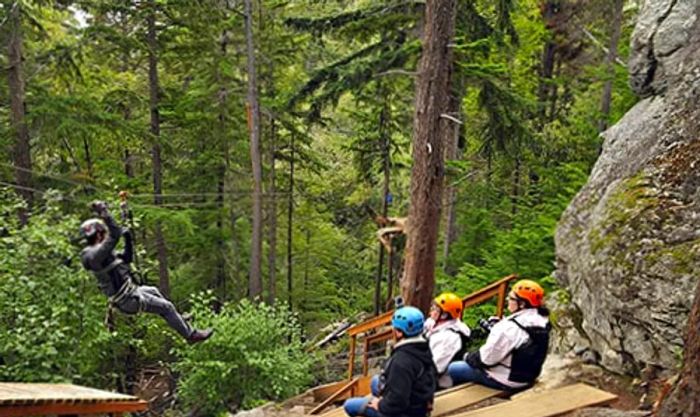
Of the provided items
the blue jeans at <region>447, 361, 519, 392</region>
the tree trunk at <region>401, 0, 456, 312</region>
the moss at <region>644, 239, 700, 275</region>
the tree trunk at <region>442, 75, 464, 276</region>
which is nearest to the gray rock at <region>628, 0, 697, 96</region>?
the tree trunk at <region>401, 0, 456, 312</region>

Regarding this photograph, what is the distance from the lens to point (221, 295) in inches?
829

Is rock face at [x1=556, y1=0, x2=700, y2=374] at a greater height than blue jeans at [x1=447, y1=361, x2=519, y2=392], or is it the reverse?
rock face at [x1=556, y1=0, x2=700, y2=374]

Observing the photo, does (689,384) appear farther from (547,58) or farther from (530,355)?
(547,58)

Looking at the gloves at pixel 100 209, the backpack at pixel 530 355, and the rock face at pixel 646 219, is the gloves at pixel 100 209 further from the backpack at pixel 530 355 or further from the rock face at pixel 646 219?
the rock face at pixel 646 219

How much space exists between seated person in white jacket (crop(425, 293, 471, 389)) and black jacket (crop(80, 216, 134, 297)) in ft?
11.9

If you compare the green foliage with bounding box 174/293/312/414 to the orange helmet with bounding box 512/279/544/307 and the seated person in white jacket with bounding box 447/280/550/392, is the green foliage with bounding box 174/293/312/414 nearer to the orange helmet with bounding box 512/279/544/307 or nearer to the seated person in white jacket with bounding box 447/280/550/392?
the seated person in white jacket with bounding box 447/280/550/392

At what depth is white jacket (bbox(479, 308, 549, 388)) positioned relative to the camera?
552 cm

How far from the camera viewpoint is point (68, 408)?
646cm

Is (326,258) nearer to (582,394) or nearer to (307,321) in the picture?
(307,321)

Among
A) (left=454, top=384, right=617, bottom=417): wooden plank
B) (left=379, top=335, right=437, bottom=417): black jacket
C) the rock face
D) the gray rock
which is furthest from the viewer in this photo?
the gray rock

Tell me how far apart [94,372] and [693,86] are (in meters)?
12.7

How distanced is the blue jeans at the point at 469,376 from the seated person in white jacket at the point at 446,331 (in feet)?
0.29

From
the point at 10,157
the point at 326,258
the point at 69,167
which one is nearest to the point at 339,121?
the point at 326,258

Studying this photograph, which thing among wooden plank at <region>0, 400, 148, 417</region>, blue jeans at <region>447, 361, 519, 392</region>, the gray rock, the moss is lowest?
wooden plank at <region>0, 400, 148, 417</region>
